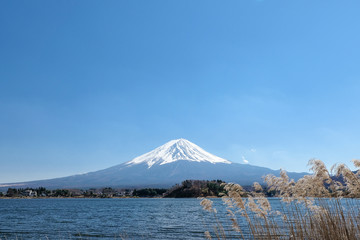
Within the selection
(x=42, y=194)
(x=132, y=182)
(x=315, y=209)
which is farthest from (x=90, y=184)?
(x=315, y=209)

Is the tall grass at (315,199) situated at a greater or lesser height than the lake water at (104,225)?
greater

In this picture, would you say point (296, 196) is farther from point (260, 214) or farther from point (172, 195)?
point (172, 195)

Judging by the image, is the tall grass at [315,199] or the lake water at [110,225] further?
the lake water at [110,225]

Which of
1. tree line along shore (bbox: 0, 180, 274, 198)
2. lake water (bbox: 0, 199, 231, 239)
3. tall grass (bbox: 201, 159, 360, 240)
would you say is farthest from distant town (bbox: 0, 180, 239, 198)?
tall grass (bbox: 201, 159, 360, 240)

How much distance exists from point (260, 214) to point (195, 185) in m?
109

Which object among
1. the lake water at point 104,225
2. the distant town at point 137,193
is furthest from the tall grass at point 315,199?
the distant town at point 137,193

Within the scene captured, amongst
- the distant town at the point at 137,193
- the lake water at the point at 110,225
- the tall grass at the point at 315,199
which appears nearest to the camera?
the tall grass at the point at 315,199

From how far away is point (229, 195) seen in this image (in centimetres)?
691

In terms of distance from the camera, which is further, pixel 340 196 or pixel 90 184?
pixel 90 184

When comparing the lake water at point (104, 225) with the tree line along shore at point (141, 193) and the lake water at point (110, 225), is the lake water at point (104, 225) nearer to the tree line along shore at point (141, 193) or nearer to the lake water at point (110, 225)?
the lake water at point (110, 225)

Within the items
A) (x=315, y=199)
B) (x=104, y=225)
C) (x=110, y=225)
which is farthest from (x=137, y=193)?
(x=315, y=199)

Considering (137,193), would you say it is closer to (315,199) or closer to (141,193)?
(141,193)

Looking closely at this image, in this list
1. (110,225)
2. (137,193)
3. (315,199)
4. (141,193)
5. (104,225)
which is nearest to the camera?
(315,199)

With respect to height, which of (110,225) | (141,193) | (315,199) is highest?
(315,199)
